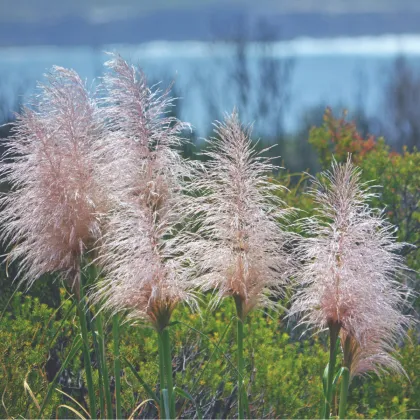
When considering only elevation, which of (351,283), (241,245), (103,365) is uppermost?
(241,245)

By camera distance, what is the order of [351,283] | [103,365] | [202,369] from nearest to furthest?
1. [351,283]
2. [103,365]
3. [202,369]

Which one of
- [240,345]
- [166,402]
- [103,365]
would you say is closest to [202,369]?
[103,365]

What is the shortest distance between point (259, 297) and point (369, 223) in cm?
50

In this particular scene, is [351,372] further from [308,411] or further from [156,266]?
[308,411]

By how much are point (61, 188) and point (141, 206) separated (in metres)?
0.35

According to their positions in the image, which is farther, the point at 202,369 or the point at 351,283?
the point at 202,369

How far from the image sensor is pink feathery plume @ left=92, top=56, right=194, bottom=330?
2.88 meters

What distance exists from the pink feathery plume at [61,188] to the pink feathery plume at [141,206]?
79 millimetres

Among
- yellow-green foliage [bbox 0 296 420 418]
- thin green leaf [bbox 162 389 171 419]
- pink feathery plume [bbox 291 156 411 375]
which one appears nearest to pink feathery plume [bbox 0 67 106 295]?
thin green leaf [bbox 162 389 171 419]

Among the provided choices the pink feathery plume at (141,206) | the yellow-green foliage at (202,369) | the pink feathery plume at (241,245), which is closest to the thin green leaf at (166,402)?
the pink feathery plume at (141,206)

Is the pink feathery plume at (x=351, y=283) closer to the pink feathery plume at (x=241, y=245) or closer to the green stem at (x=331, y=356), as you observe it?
the green stem at (x=331, y=356)

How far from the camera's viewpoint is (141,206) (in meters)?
2.95

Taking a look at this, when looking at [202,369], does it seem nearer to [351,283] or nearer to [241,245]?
[241,245]

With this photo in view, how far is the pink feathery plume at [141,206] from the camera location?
288 centimetres
